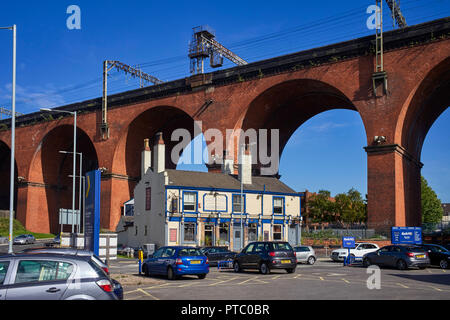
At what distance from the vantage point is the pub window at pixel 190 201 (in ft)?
130

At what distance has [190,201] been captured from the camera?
40031 millimetres

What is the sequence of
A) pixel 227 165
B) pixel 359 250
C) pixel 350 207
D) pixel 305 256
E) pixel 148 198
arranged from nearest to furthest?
1. pixel 305 256
2. pixel 359 250
3. pixel 148 198
4. pixel 227 165
5. pixel 350 207

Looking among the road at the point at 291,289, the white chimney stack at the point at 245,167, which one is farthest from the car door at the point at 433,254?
the white chimney stack at the point at 245,167

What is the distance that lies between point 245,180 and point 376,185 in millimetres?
11493

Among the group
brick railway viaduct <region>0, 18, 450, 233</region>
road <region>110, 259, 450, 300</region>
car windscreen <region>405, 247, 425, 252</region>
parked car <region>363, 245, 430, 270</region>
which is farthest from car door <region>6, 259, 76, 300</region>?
brick railway viaduct <region>0, 18, 450, 233</region>

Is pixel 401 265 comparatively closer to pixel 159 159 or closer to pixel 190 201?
pixel 190 201

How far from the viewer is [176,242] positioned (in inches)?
1532

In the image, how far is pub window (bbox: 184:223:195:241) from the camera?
39562mm

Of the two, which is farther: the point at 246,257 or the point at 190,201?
the point at 190,201

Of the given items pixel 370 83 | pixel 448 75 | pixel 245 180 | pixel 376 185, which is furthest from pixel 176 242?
pixel 448 75

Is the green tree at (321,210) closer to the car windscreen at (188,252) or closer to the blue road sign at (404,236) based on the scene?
the blue road sign at (404,236)

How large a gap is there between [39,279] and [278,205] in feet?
120

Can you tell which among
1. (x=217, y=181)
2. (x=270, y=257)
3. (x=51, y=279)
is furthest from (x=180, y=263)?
(x=217, y=181)

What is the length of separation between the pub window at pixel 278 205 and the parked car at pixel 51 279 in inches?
1409
